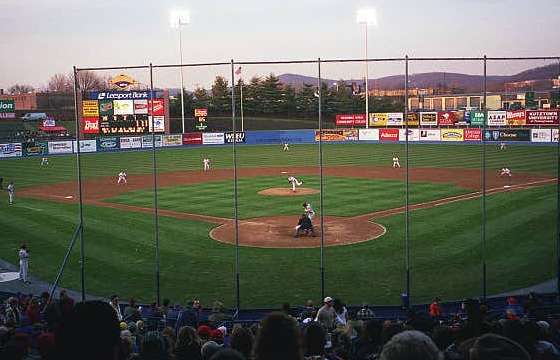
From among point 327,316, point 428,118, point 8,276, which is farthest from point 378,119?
point 327,316

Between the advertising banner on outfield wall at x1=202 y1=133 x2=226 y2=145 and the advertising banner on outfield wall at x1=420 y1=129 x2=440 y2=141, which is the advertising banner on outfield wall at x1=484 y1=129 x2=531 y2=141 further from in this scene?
the advertising banner on outfield wall at x1=202 y1=133 x2=226 y2=145

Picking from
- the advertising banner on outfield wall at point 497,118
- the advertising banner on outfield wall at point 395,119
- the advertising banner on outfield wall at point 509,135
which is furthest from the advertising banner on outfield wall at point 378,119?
the advertising banner on outfield wall at point 497,118

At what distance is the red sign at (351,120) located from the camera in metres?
77.6

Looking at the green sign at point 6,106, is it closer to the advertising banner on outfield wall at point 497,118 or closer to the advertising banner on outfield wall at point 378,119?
the advertising banner on outfield wall at point 378,119

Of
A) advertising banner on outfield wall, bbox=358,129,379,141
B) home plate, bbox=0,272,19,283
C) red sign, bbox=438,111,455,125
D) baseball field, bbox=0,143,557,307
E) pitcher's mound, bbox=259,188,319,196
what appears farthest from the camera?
advertising banner on outfield wall, bbox=358,129,379,141

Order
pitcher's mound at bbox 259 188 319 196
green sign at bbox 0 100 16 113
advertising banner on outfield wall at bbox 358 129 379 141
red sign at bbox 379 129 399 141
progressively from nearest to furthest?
1. pitcher's mound at bbox 259 188 319 196
2. red sign at bbox 379 129 399 141
3. advertising banner on outfield wall at bbox 358 129 379 141
4. green sign at bbox 0 100 16 113

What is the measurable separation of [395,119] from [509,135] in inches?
550

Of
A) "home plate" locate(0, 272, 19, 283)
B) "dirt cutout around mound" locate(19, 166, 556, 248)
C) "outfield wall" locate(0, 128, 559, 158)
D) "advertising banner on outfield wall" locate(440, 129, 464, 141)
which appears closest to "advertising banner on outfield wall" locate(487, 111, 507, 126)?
"outfield wall" locate(0, 128, 559, 158)

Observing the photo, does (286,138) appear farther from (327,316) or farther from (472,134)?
(327,316)

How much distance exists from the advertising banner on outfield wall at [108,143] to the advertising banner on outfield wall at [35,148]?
5.96 m

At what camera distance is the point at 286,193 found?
120 ft

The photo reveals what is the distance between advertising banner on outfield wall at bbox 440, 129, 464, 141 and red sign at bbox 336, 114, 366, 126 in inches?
394

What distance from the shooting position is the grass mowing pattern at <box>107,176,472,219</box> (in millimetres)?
31109

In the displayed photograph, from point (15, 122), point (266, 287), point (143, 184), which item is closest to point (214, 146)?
point (15, 122)
